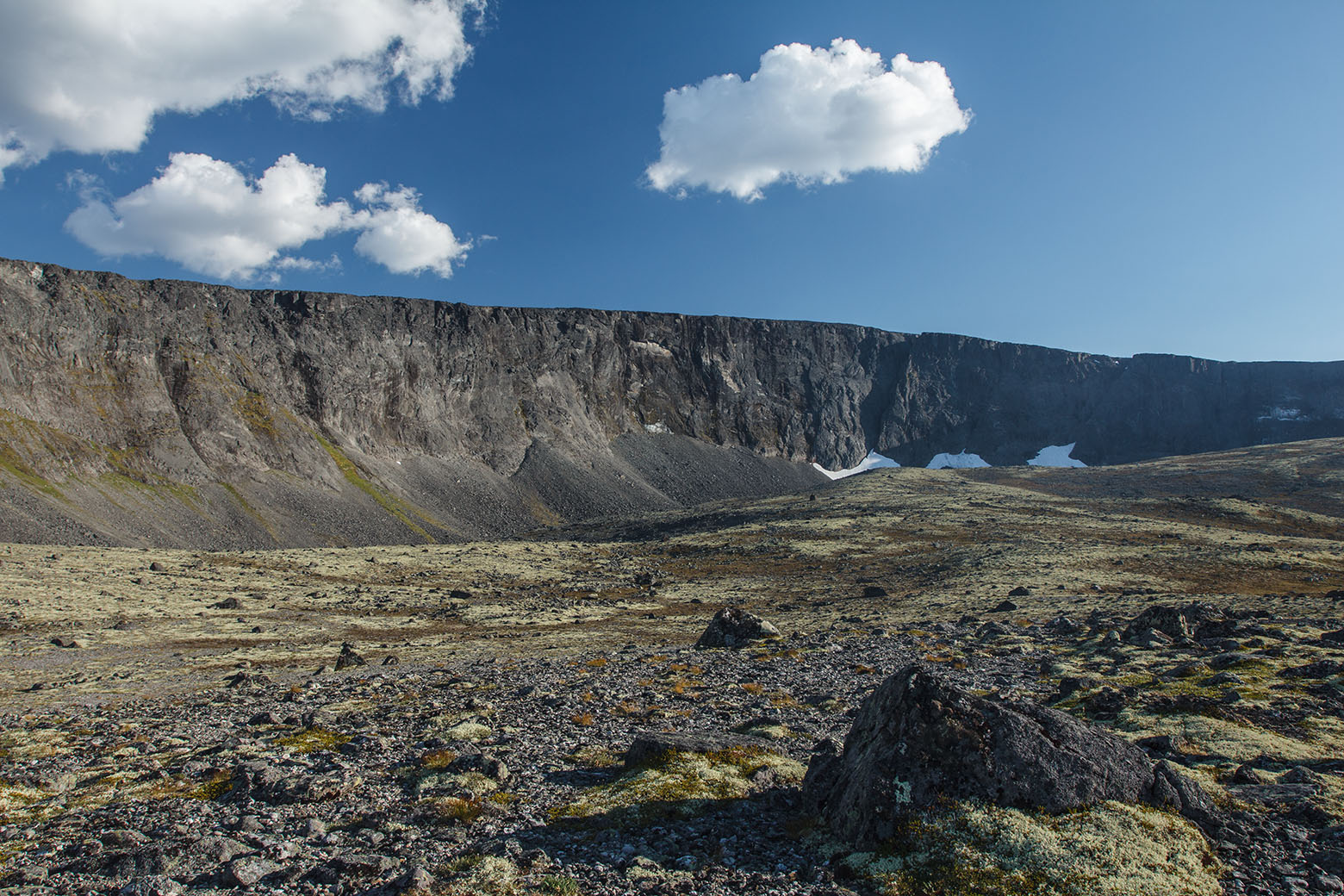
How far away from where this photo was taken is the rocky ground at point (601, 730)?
392 inches

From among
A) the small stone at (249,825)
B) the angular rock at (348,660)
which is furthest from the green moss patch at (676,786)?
the angular rock at (348,660)

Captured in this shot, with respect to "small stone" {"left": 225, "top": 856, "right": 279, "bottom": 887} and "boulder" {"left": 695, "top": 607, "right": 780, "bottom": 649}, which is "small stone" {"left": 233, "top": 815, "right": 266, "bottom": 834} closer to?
"small stone" {"left": 225, "top": 856, "right": 279, "bottom": 887}

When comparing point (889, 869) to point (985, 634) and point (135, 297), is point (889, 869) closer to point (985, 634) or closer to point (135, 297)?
point (985, 634)

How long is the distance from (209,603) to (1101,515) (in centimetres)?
10421

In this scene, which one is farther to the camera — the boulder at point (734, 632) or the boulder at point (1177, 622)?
A: the boulder at point (734, 632)

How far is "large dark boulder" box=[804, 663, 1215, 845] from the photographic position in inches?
413

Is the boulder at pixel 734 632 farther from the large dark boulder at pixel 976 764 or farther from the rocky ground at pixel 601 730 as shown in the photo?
the large dark boulder at pixel 976 764

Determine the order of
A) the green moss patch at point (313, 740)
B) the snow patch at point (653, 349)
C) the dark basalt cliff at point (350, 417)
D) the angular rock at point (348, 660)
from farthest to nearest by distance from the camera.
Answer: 1. the snow patch at point (653, 349)
2. the dark basalt cliff at point (350, 417)
3. the angular rock at point (348, 660)
4. the green moss patch at point (313, 740)

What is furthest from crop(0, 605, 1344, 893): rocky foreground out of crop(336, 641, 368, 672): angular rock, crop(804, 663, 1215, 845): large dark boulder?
crop(336, 641, 368, 672): angular rock

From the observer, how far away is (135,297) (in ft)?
397

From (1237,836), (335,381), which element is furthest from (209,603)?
(335,381)

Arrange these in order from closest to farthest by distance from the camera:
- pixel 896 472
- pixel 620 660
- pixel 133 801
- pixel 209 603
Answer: pixel 133 801
pixel 620 660
pixel 209 603
pixel 896 472

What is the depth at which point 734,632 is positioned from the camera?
35.5 meters

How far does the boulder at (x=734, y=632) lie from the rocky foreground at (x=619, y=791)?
920 centimetres
